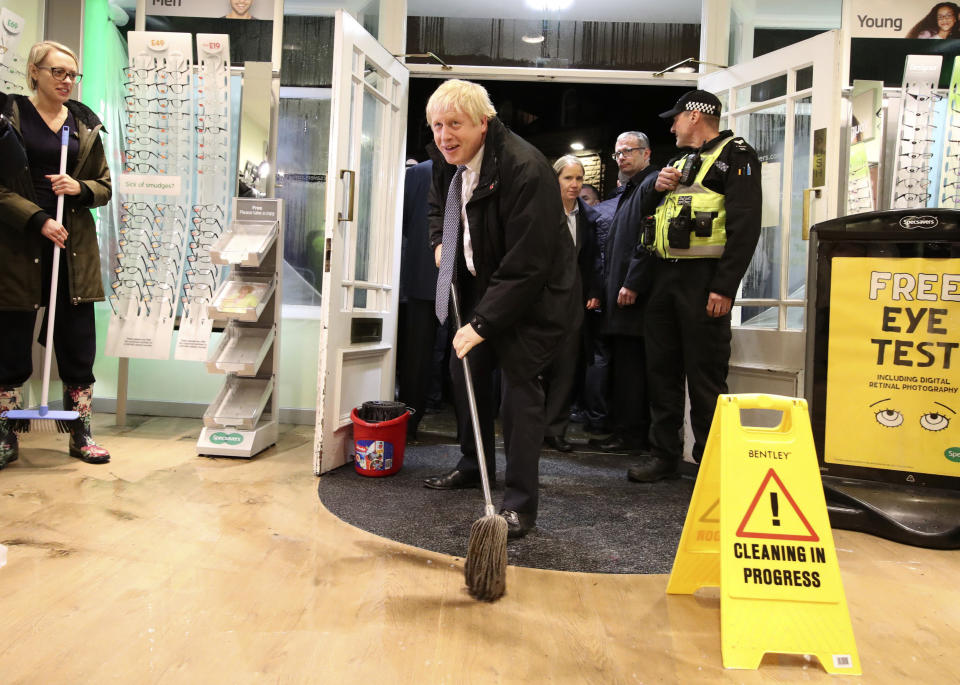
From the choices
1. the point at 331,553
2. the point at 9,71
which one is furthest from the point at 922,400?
the point at 9,71

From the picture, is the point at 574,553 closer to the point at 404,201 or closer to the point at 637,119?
the point at 404,201

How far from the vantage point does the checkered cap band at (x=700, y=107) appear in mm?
2744

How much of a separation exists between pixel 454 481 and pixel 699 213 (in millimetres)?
1443

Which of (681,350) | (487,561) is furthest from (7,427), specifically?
(681,350)

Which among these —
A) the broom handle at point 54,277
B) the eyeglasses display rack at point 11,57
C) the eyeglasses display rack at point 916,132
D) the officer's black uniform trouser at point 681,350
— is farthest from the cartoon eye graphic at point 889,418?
the eyeglasses display rack at point 11,57

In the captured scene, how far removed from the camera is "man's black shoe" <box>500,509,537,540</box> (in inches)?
80.9

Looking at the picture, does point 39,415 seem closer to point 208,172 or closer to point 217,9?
point 208,172

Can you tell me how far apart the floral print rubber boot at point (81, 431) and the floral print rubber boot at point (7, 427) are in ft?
0.60

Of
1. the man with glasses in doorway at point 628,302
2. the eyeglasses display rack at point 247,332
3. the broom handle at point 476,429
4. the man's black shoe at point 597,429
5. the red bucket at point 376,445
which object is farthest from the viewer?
the man's black shoe at point 597,429

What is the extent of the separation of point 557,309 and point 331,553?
0.98 m

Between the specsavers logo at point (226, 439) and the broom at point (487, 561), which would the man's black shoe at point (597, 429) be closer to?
the specsavers logo at point (226, 439)

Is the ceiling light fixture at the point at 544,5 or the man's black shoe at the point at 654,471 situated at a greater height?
the ceiling light fixture at the point at 544,5

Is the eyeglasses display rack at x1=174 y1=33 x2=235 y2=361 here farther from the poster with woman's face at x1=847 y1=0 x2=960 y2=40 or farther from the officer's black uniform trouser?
the poster with woman's face at x1=847 y1=0 x2=960 y2=40

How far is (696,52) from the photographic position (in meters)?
3.67
